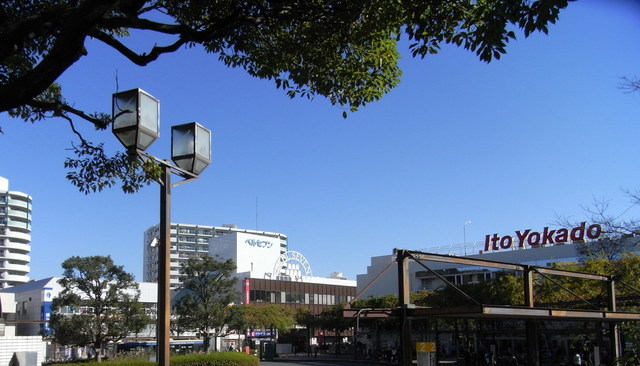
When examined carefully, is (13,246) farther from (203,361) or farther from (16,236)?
(203,361)

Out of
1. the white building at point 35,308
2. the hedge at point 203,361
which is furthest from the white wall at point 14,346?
the white building at point 35,308

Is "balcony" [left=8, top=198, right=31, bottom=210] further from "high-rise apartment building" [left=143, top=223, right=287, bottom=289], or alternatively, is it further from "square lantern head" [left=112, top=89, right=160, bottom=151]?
"square lantern head" [left=112, top=89, right=160, bottom=151]

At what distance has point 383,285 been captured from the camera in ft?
252

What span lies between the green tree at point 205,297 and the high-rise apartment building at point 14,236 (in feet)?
268

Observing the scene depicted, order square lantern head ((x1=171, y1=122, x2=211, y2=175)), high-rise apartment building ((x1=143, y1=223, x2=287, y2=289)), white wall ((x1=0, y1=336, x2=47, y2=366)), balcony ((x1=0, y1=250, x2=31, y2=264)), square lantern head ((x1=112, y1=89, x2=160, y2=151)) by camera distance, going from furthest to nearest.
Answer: high-rise apartment building ((x1=143, y1=223, x2=287, y2=289)), balcony ((x1=0, y1=250, x2=31, y2=264)), white wall ((x1=0, y1=336, x2=47, y2=366)), square lantern head ((x1=171, y1=122, x2=211, y2=175)), square lantern head ((x1=112, y1=89, x2=160, y2=151))

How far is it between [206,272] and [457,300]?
19.3 meters

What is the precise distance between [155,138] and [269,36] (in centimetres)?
289

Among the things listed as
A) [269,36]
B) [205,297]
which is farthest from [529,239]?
[269,36]

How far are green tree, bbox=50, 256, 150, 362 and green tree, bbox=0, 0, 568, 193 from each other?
30792 mm

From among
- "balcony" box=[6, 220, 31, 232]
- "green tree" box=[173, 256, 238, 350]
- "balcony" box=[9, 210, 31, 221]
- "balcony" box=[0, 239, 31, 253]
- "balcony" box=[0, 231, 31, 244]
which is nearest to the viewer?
"green tree" box=[173, 256, 238, 350]

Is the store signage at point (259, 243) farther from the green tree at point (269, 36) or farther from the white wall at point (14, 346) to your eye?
the green tree at point (269, 36)

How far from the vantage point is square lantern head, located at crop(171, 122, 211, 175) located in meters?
7.35

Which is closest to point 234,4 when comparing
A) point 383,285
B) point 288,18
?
point 288,18

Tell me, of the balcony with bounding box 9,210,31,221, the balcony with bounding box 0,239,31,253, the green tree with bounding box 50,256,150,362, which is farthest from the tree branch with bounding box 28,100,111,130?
the balcony with bounding box 9,210,31,221
